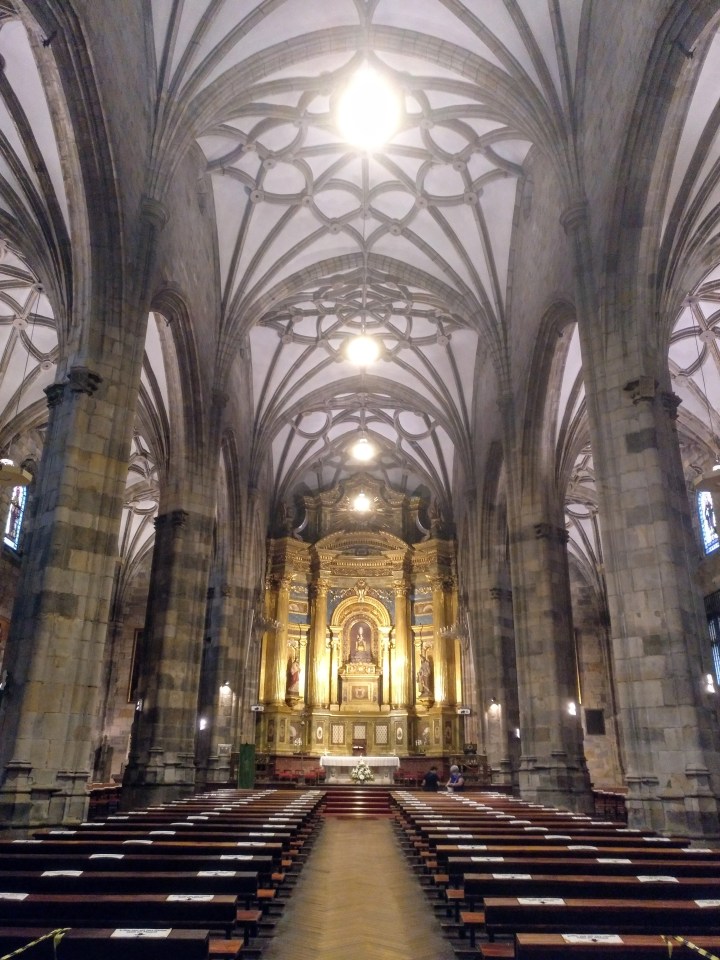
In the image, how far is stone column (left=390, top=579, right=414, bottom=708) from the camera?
32.9 m

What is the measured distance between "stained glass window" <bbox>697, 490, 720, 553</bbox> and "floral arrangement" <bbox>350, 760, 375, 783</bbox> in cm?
1414

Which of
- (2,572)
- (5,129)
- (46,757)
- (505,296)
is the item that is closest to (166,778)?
(46,757)

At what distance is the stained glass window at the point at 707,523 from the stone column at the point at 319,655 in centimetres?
1672

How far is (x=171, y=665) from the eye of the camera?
659 inches

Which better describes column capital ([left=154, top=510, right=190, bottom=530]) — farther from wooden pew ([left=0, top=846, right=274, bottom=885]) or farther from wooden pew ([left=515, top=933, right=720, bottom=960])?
wooden pew ([left=515, top=933, right=720, bottom=960])

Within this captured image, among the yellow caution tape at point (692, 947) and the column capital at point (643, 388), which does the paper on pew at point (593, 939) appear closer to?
the yellow caution tape at point (692, 947)

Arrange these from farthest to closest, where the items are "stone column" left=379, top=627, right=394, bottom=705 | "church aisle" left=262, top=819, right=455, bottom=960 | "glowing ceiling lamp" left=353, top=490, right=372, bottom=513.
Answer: "glowing ceiling lamp" left=353, top=490, right=372, bottom=513, "stone column" left=379, top=627, right=394, bottom=705, "church aisle" left=262, top=819, right=455, bottom=960

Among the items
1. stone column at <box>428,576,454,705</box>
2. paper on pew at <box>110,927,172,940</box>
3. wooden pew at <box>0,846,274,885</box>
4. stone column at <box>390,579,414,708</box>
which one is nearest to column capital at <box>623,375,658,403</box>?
wooden pew at <box>0,846,274,885</box>

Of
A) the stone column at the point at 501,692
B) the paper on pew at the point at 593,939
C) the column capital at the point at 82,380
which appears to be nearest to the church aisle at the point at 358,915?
the paper on pew at the point at 593,939

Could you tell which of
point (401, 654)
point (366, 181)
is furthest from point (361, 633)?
point (366, 181)

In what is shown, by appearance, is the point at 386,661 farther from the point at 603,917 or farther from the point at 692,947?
the point at 692,947

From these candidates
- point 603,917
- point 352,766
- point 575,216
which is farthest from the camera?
point 352,766

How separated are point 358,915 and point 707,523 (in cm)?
2244

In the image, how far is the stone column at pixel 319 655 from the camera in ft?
108
